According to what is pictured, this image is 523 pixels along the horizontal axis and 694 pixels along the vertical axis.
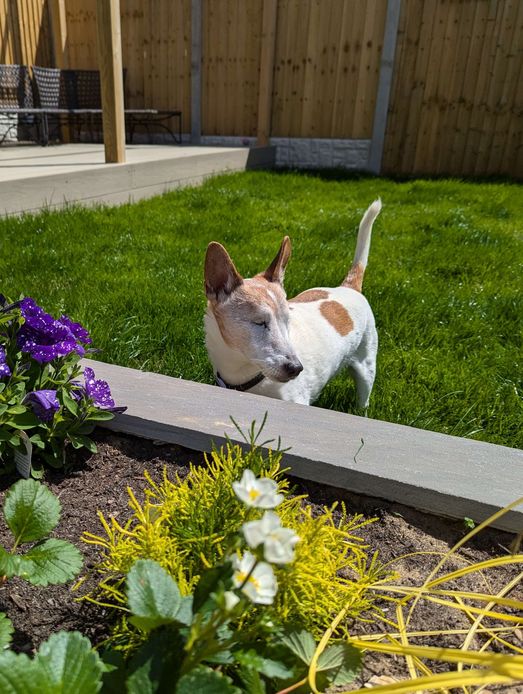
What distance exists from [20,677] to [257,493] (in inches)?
15.4

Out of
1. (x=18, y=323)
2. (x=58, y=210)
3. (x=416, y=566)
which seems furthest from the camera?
(x=58, y=210)

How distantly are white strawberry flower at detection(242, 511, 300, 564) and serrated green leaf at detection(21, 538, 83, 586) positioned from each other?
0.59 m

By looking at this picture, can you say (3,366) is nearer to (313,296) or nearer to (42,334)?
(42,334)

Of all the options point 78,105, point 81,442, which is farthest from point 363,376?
point 78,105

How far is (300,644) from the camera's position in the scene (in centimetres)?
88

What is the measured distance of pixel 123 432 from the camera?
1774 mm

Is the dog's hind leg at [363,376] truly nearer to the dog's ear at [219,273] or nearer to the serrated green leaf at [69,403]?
the dog's ear at [219,273]

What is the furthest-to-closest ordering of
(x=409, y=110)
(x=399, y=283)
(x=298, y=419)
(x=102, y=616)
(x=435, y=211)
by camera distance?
(x=409, y=110) < (x=435, y=211) < (x=399, y=283) < (x=298, y=419) < (x=102, y=616)

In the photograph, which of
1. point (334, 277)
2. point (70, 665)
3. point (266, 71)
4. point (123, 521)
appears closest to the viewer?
point (70, 665)

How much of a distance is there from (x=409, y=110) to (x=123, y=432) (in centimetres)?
946

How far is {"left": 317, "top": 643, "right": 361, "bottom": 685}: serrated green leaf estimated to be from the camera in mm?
883

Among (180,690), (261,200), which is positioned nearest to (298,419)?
(180,690)

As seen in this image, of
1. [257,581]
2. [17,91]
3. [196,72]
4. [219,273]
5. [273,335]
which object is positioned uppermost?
[196,72]

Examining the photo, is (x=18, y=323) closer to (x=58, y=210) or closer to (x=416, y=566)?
(x=416, y=566)
